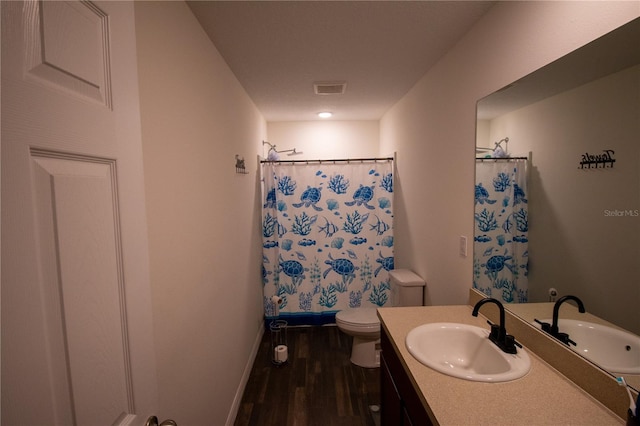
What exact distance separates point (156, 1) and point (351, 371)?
2776mm

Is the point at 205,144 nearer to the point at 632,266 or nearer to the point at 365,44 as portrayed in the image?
the point at 365,44

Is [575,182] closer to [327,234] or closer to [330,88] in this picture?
[330,88]

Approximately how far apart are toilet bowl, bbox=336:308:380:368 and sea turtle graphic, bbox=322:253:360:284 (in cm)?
59

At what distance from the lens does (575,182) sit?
106 cm

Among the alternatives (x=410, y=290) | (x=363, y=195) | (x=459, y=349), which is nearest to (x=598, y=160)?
(x=459, y=349)

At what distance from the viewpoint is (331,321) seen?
11.0ft

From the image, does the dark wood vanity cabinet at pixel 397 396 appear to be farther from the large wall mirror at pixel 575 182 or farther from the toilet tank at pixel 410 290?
the toilet tank at pixel 410 290

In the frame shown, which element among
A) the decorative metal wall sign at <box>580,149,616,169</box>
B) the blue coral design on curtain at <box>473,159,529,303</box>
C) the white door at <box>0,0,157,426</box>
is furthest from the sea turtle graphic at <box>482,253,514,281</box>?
the white door at <box>0,0,157,426</box>

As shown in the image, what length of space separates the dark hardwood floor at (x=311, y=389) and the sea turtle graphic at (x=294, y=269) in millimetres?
671

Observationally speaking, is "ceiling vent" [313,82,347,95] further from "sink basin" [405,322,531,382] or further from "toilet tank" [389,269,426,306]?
"sink basin" [405,322,531,382]

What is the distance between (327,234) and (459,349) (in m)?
1.96

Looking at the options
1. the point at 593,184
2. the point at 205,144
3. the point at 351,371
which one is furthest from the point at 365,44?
the point at 351,371

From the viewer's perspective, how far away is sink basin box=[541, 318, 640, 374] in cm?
88

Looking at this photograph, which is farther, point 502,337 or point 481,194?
point 481,194
